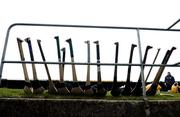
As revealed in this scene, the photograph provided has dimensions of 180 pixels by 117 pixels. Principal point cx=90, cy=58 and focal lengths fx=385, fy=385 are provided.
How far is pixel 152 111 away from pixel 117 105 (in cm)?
40

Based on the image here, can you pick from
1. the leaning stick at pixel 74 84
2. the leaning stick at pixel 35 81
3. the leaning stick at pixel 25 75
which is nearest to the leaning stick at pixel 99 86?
the leaning stick at pixel 74 84

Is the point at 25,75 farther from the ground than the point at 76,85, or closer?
farther from the ground

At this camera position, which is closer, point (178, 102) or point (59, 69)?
point (178, 102)

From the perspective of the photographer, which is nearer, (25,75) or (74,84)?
(74,84)

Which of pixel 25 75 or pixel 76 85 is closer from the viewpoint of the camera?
pixel 76 85

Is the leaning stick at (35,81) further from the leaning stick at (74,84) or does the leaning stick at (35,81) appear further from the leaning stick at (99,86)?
the leaning stick at (99,86)

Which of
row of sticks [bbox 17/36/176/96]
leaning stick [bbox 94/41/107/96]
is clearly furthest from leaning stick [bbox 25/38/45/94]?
leaning stick [bbox 94/41/107/96]

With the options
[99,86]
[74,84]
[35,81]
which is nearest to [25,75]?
[35,81]

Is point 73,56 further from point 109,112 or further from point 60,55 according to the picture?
point 109,112

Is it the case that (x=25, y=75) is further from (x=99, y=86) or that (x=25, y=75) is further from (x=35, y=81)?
(x=99, y=86)

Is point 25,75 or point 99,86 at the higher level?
point 25,75

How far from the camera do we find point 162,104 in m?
4.33

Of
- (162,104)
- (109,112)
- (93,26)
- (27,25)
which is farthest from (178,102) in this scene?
(27,25)

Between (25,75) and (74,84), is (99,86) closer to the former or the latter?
(74,84)
